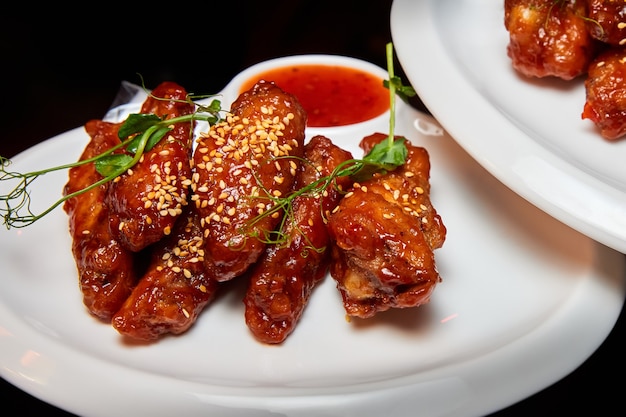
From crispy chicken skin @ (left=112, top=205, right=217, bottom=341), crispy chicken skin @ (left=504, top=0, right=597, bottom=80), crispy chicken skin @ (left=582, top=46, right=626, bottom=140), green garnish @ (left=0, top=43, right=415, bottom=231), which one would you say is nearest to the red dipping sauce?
crispy chicken skin @ (left=504, top=0, right=597, bottom=80)

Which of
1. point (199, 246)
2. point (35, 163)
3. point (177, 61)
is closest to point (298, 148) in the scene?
point (199, 246)

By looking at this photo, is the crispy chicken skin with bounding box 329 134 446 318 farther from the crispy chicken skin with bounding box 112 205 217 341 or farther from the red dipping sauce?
the red dipping sauce

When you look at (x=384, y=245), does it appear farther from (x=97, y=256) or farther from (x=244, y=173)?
(x=97, y=256)

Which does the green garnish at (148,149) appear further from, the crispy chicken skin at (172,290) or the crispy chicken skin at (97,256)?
the crispy chicken skin at (172,290)

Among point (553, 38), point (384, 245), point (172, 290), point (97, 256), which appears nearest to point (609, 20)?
point (553, 38)

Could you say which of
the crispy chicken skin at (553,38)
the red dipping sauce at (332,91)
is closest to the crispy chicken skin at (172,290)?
the red dipping sauce at (332,91)

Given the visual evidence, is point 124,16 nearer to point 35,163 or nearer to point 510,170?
point 35,163
